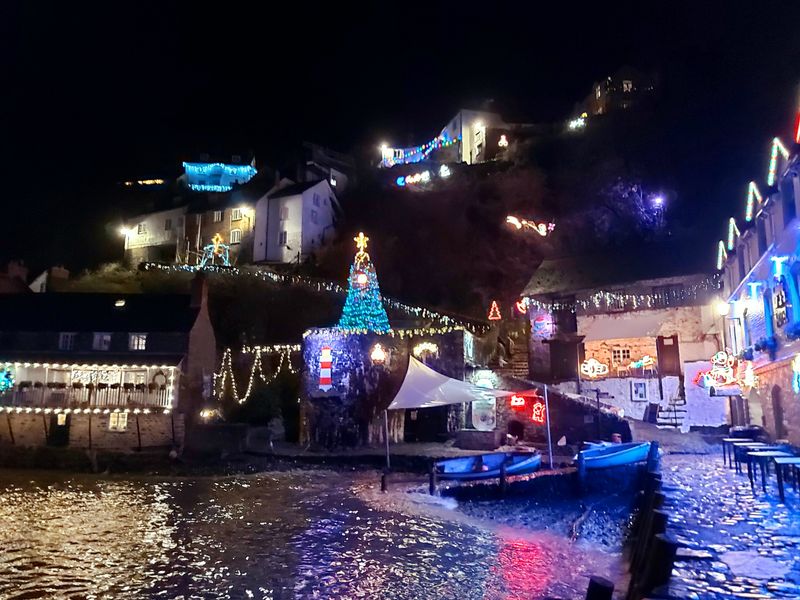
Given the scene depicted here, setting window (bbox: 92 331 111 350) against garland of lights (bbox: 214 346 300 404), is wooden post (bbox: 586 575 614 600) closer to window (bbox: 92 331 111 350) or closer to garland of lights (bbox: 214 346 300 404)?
garland of lights (bbox: 214 346 300 404)

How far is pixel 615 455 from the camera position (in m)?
19.3

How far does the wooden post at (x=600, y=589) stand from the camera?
17.0 ft

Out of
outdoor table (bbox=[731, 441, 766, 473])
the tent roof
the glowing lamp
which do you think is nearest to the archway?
outdoor table (bbox=[731, 441, 766, 473])

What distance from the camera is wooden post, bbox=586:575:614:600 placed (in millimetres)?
5172

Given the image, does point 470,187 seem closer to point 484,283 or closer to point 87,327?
point 484,283

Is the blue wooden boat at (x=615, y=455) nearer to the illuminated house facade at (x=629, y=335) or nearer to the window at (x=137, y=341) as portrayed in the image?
the illuminated house facade at (x=629, y=335)

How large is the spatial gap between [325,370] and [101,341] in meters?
12.9

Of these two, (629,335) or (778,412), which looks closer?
(778,412)

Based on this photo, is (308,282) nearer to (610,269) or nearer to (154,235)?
(154,235)

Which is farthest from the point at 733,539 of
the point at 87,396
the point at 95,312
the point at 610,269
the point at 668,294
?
the point at 95,312

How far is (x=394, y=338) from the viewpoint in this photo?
2889cm

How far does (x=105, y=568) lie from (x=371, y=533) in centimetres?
590

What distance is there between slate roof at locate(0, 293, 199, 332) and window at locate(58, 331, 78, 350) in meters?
0.29

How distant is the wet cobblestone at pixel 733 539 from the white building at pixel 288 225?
39502 mm
